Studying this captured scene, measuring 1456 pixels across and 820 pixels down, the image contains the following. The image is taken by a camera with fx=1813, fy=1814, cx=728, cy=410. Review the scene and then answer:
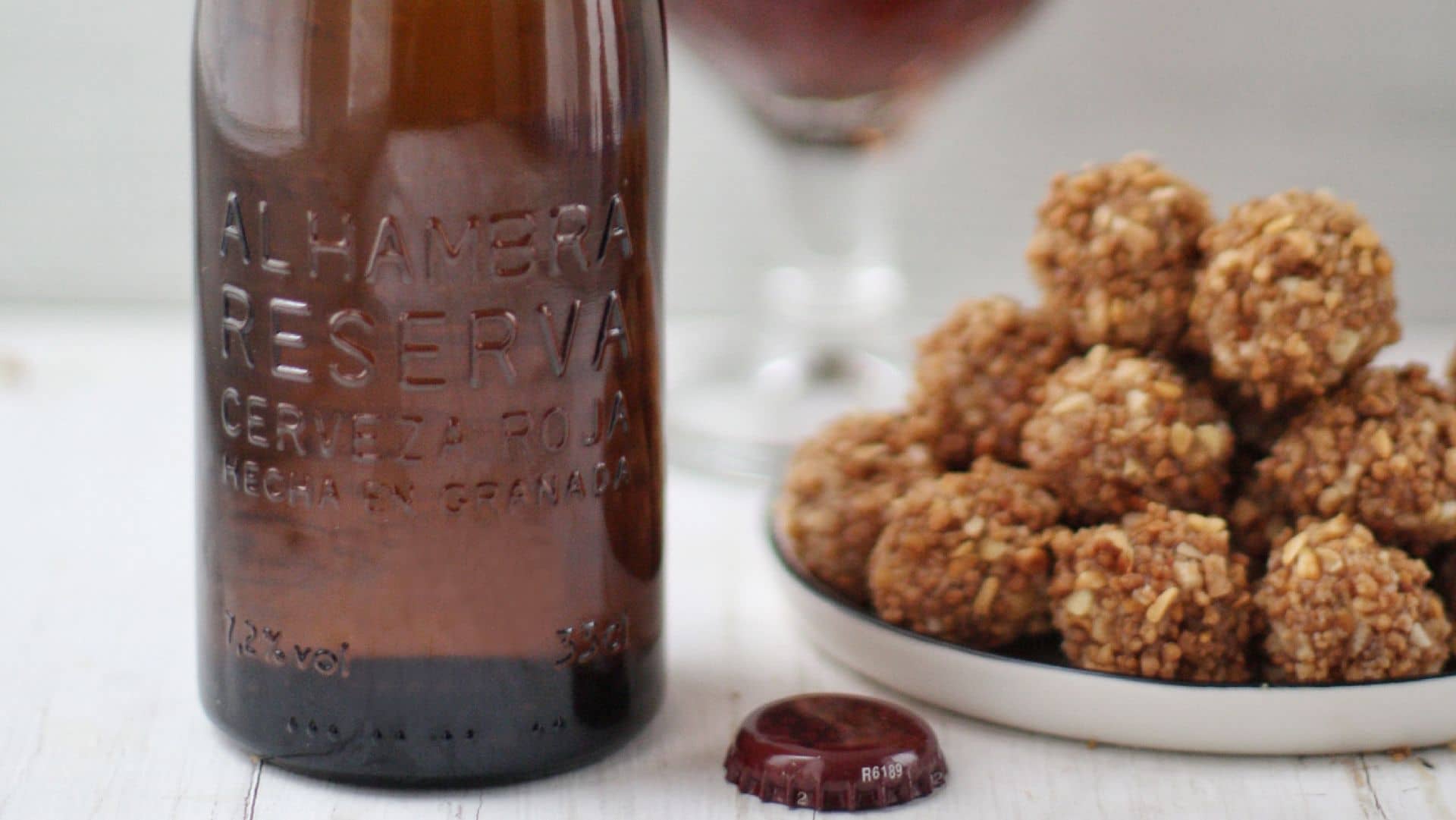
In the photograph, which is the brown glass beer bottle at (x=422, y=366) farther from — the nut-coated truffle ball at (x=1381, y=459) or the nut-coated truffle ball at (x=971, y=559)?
the nut-coated truffle ball at (x=1381, y=459)

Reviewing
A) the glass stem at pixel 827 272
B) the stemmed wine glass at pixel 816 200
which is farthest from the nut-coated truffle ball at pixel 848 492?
the glass stem at pixel 827 272

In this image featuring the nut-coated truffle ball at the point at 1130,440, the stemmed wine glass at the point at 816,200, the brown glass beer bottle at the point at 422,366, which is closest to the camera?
the brown glass beer bottle at the point at 422,366

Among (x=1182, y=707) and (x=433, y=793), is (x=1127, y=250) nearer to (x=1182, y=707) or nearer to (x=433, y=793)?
(x=1182, y=707)

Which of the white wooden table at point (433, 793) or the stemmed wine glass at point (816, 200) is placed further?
the stemmed wine glass at point (816, 200)

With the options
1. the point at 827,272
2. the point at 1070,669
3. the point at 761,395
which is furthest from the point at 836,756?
the point at 827,272

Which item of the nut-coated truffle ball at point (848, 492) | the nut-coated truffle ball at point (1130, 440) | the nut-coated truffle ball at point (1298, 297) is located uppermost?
the nut-coated truffle ball at point (1298, 297)

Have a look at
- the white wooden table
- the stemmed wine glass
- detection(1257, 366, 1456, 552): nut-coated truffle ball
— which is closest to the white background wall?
the stemmed wine glass

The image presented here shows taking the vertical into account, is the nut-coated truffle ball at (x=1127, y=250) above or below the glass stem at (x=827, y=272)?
above
